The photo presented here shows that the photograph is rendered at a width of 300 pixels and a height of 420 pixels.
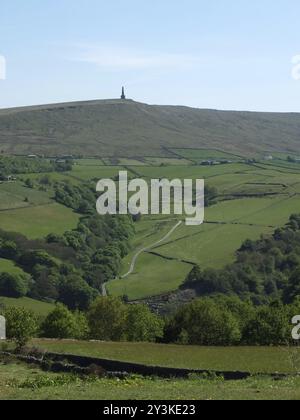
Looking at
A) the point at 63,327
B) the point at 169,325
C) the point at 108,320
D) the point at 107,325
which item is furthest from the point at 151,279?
the point at 169,325

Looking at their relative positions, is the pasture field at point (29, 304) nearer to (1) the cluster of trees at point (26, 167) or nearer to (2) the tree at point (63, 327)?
(2) the tree at point (63, 327)

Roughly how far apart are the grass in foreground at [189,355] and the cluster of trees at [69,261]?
5618 centimetres

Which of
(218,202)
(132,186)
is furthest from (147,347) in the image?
(132,186)

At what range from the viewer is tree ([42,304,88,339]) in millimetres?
51500

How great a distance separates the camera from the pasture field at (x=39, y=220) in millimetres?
123875

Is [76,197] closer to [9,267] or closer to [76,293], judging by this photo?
[9,267]

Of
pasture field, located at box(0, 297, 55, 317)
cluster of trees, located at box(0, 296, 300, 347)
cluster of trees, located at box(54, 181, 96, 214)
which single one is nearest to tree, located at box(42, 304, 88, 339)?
cluster of trees, located at box(0, 296, 300, 347)

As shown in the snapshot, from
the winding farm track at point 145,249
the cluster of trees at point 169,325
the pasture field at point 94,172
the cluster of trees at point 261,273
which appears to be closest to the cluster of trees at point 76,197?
the pasture field at point 94,172

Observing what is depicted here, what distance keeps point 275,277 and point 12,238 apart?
4416 centimetres

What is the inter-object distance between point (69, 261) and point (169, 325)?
68.2 meters

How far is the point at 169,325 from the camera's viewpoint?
163 ft

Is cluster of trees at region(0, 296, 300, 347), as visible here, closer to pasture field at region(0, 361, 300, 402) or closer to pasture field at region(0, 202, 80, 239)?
pasture field at region(0, 361, 300, 402)

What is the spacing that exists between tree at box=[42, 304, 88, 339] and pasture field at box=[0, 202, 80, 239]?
227 ft
